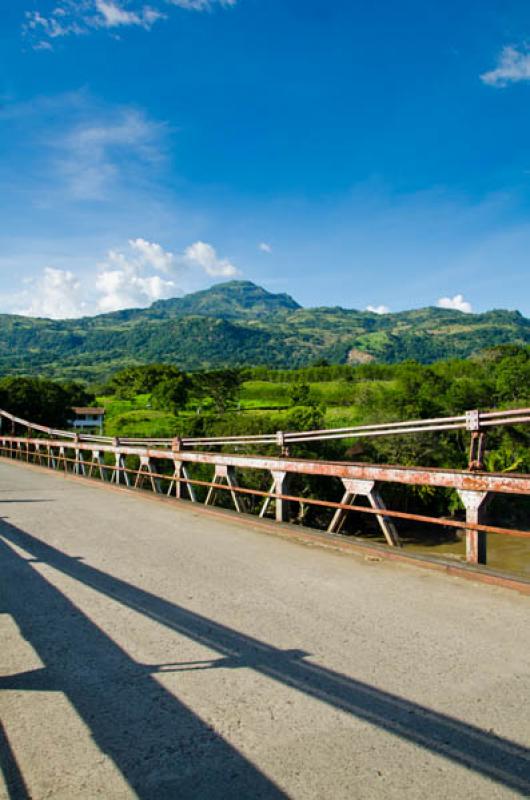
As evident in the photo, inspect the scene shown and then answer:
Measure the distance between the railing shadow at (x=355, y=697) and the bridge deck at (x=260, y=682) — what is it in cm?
1

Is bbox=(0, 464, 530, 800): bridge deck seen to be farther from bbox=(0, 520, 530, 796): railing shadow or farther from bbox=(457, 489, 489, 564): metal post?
bbox=(457, 489, 489, 564): metal post

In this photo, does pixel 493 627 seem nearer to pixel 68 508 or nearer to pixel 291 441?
pixel 291 441

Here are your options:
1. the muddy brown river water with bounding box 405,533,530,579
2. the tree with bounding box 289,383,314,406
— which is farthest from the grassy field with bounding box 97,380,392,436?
the muddy brown river water with bounding box 405,533,530,579

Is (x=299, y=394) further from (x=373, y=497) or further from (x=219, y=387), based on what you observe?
(x=373, y=497)

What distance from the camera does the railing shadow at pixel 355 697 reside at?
8.61ft

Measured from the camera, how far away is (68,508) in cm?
1059

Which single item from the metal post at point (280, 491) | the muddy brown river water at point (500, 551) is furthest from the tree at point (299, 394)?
the metal post at point (280, 491)

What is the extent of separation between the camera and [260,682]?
3.41 meters

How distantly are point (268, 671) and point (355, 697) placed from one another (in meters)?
0.57

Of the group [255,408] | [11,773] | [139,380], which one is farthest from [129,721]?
[139,380]

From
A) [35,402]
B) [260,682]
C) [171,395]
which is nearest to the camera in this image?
[260,682]

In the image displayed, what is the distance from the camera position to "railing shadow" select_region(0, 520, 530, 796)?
2623 mm

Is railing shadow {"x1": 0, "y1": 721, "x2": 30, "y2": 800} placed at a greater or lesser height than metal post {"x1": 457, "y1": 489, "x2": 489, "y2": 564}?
lesser

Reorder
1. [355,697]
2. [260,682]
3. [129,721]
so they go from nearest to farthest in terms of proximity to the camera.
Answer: [129,721], [355,697], [260,682]
